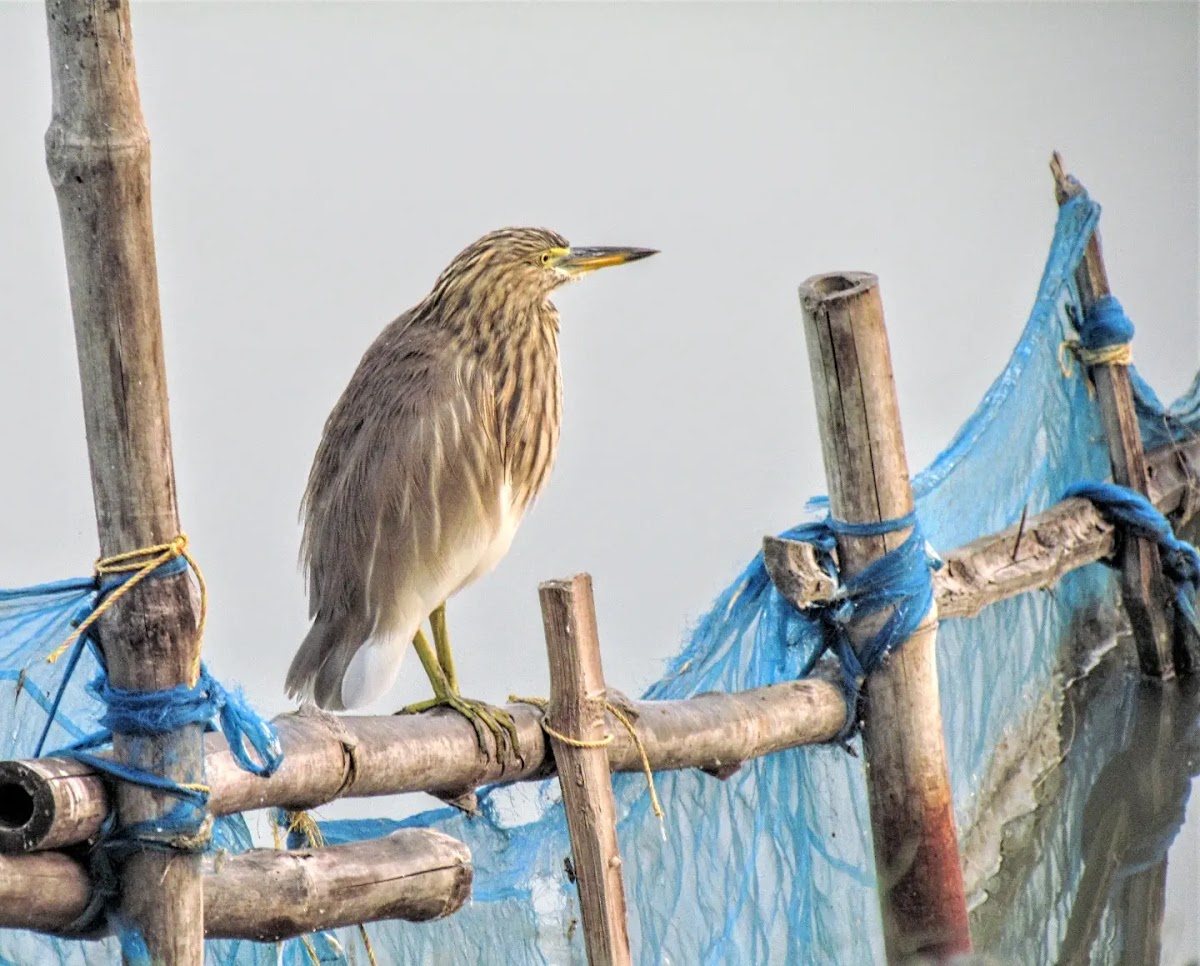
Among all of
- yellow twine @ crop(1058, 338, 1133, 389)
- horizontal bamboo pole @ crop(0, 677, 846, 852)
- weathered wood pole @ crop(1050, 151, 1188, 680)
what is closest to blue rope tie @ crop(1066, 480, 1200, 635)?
weathered wood pole @ crop(1050, 151, 1188, 680)

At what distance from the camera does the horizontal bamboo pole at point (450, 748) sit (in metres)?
1.83

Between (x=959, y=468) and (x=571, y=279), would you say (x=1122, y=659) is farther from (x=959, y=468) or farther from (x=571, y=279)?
(x=571, y=279)

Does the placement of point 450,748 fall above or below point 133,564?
below

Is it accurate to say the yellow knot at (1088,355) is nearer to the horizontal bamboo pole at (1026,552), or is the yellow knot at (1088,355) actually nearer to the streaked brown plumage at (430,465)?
the horizontal bamboo pole at (1026,552)

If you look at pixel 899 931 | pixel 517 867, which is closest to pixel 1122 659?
pixel 899 931

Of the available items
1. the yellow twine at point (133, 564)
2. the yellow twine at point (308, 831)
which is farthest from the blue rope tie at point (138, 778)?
the yellow twine at point (308, 831)

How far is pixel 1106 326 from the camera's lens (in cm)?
363

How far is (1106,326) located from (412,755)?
199 centimetres

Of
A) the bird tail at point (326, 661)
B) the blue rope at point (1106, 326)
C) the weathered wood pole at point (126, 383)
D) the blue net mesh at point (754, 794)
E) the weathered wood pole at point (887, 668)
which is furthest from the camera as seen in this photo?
the blue rope at point (1106, 326)

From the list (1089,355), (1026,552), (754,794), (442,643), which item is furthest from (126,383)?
(1089,355)

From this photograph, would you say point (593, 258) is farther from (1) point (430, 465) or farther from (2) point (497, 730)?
(2) point (497, 730)

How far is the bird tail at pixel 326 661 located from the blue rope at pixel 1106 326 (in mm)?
1802

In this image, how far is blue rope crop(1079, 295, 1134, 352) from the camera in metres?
3.63

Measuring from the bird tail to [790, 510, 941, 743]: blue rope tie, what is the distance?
771 millimetres
